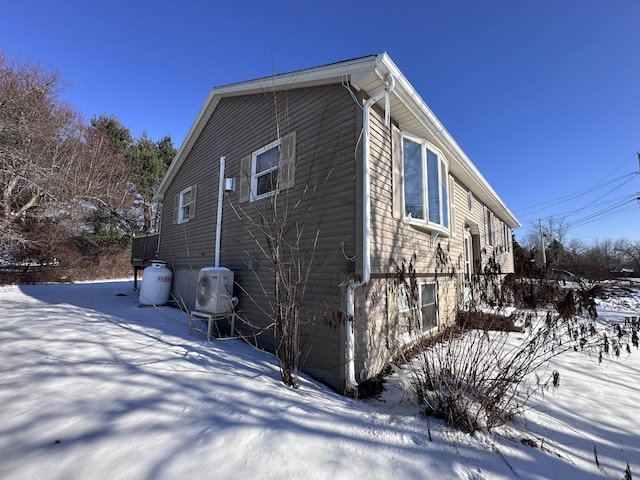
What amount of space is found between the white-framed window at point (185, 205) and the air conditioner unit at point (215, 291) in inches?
144

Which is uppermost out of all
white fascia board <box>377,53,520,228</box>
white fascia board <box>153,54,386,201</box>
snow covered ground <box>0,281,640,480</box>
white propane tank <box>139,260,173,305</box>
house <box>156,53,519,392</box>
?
white fascia board <box>153,54,386,201</box>

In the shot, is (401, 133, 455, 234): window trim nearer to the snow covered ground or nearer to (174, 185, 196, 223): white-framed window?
the snow covered ground

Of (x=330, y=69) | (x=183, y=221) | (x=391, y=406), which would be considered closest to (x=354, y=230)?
(x=391, y=406)

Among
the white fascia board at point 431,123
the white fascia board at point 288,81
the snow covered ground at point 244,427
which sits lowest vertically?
the snow covered ground at point 244,427

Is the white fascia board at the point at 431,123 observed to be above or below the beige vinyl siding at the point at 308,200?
above

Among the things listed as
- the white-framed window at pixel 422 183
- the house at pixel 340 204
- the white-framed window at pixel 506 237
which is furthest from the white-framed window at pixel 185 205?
the white-framed window at pixel 506 237

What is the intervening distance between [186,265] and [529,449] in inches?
335

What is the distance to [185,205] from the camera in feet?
30.8

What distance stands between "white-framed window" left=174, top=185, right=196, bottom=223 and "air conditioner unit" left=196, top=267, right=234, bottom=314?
12.0 ft

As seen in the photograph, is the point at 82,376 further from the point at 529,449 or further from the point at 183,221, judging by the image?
the point at 183,221

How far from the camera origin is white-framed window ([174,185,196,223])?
8852mm

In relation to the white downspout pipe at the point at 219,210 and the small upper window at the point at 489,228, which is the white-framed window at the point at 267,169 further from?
the small upper window at the point at 489,228

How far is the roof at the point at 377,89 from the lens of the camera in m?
4.11

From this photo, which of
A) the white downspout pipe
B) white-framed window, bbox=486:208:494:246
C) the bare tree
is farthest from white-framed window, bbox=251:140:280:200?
white-framed window, bbox=486:208:494:246
